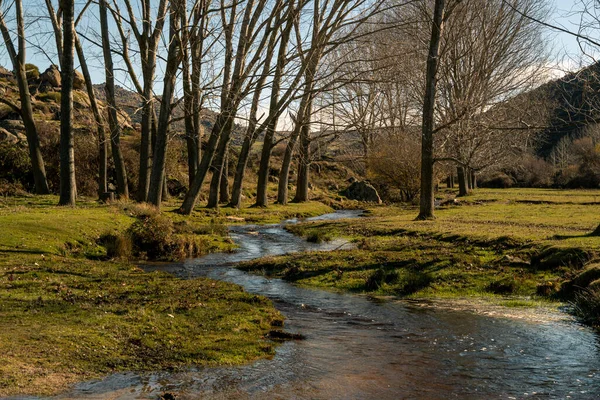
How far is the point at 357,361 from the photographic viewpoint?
786 cm

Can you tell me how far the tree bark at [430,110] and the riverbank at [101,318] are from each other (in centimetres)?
1379

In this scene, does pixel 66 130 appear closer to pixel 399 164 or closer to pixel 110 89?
pixel 110 89

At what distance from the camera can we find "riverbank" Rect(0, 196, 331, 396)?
668 centimetres

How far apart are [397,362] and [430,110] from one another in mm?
17881

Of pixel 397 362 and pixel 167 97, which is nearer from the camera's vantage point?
pixel 397 362

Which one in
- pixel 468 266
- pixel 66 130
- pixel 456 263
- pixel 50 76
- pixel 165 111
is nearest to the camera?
pixel 468 266

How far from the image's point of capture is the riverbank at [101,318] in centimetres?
668

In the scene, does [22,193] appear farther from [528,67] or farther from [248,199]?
[528,67]

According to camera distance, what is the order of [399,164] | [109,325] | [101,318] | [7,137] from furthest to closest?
[399,164] < [7,137] < [101,318] < [109,325]

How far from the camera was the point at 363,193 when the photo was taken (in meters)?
51.1

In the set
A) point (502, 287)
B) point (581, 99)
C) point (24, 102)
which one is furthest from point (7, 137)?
point (502, 287)

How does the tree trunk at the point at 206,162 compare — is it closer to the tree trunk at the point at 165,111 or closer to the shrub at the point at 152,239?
the tree trunk at the point at 165,111

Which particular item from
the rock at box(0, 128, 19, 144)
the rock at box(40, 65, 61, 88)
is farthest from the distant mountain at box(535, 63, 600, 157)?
the rock at box(40, 65, 61, 88)

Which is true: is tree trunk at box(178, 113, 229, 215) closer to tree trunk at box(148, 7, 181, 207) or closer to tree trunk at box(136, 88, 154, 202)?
tree trunk at box(148, 7, 181, 207)
